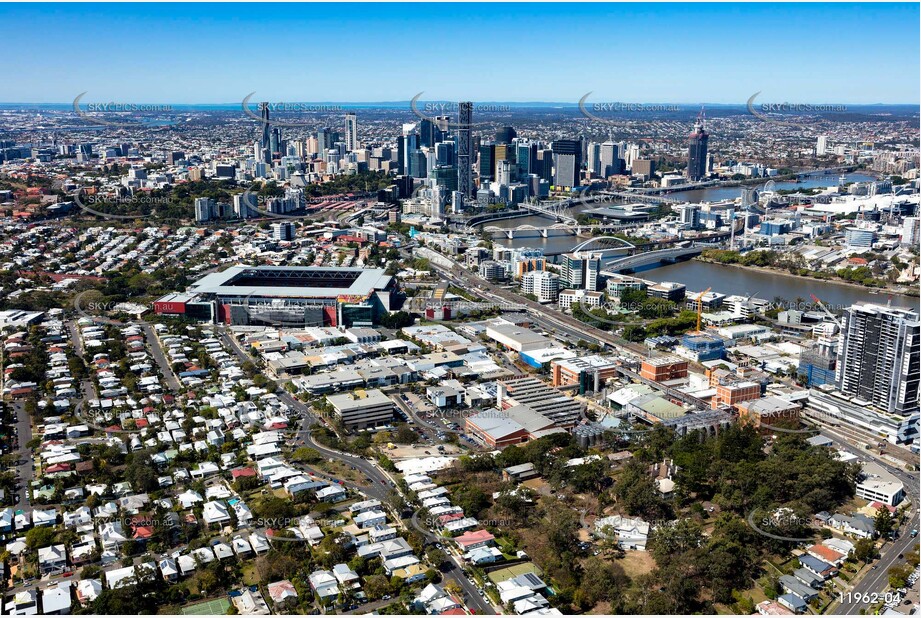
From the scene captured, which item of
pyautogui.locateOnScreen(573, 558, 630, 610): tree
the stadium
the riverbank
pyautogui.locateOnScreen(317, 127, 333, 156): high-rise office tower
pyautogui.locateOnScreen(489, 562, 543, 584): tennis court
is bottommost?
pyautogui.locateOnScreen(489, 562, 543, 584): tennis court

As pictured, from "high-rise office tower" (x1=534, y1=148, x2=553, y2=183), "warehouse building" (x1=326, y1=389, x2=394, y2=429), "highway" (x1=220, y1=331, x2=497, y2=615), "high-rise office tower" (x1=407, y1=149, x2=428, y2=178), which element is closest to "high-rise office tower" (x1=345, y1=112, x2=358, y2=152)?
"high-rise office tower" (x1=407, y1=149, x2=428, y2=178)

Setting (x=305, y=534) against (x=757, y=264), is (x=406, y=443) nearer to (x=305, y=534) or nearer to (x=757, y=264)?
(x=305, y=534)

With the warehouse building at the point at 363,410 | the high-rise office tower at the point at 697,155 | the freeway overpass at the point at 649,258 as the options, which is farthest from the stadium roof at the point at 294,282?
the high-rise office tower at the point at 697,155

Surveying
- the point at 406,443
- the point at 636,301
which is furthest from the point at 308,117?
the point at 406,443

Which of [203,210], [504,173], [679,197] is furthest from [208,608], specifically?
[679,197]

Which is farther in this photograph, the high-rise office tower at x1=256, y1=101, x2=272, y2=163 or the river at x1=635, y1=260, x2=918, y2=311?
the high-rise office tower at x1=256, y1=101, x2=272, y2=163

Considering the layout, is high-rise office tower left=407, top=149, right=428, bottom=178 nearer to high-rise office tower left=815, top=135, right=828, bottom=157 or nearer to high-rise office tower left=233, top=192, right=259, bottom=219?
high-rise office tower left=233, top=192, right=259, bottom=219
